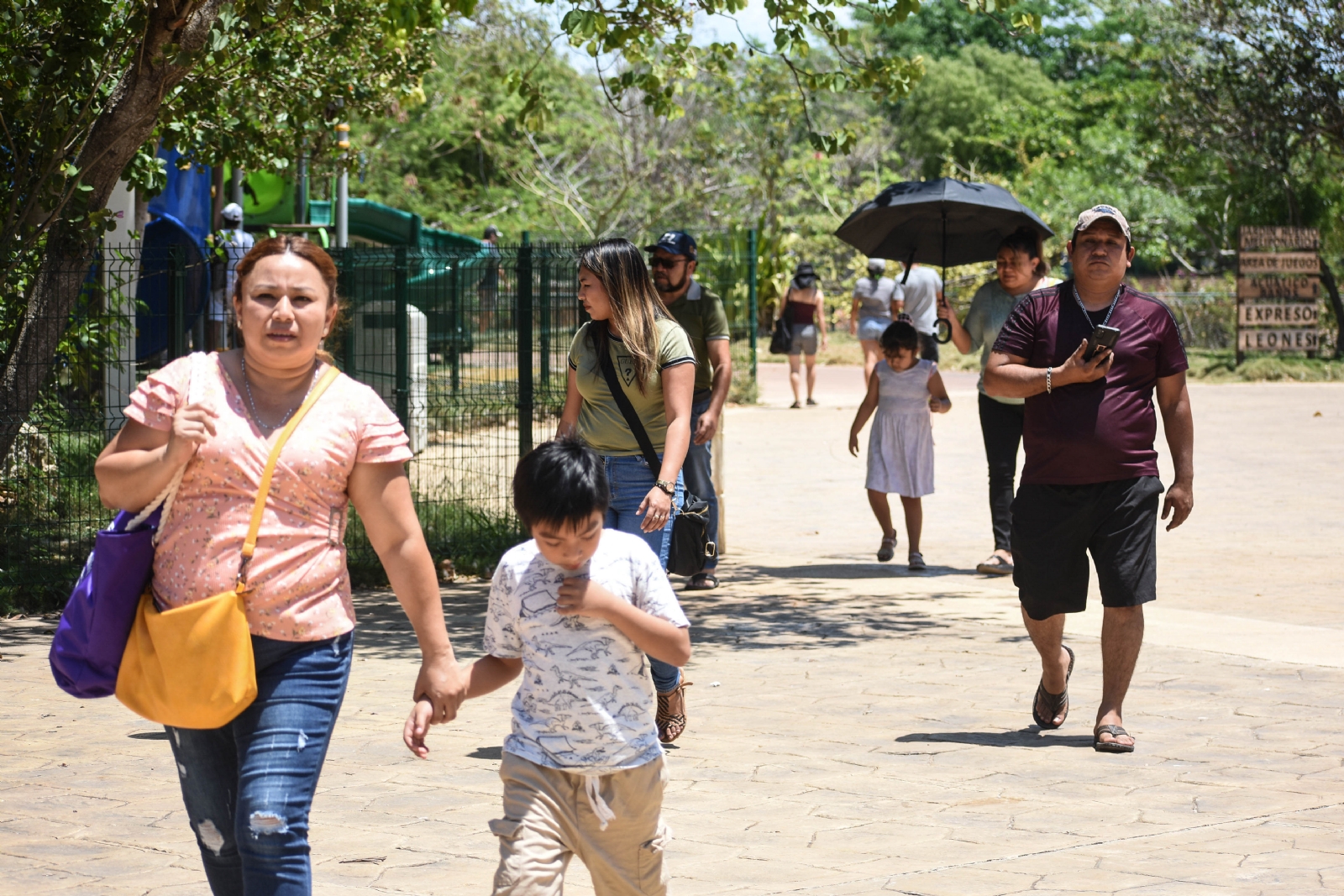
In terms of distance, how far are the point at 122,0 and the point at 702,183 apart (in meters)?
20.9

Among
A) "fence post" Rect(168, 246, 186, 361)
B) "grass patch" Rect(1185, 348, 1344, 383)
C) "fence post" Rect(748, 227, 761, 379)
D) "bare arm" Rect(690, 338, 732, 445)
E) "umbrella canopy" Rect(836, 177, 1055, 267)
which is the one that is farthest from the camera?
"grass patch" Rect(1185, 348, 1344, 383)

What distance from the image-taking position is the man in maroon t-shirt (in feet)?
18.5

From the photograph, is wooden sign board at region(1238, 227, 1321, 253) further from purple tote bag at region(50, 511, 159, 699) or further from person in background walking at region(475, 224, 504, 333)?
purple tote bag at region(50, 511, 159, 699)

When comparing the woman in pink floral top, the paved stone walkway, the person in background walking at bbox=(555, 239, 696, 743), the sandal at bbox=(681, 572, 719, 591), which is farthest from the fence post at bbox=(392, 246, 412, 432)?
the woman in pink floral top

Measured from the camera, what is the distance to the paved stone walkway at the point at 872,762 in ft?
14.5

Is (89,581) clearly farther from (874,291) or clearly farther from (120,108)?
(874,291)

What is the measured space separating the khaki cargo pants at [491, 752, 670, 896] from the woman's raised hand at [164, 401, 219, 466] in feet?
3.01

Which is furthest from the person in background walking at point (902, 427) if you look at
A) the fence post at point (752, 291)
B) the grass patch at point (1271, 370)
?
the grass patch at point (1271, 370)

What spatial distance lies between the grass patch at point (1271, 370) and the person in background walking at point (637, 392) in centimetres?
2075

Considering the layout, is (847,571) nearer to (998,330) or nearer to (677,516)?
(998,330)

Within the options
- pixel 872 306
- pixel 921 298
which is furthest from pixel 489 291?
pixel 872 306

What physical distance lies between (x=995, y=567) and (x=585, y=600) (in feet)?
23.0

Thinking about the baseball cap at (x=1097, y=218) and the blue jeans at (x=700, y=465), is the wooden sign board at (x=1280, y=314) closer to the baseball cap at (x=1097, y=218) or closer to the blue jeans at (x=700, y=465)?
the blue jeans at (x=700, y=465)

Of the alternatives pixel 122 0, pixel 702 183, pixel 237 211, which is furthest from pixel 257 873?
pixel 702 183
